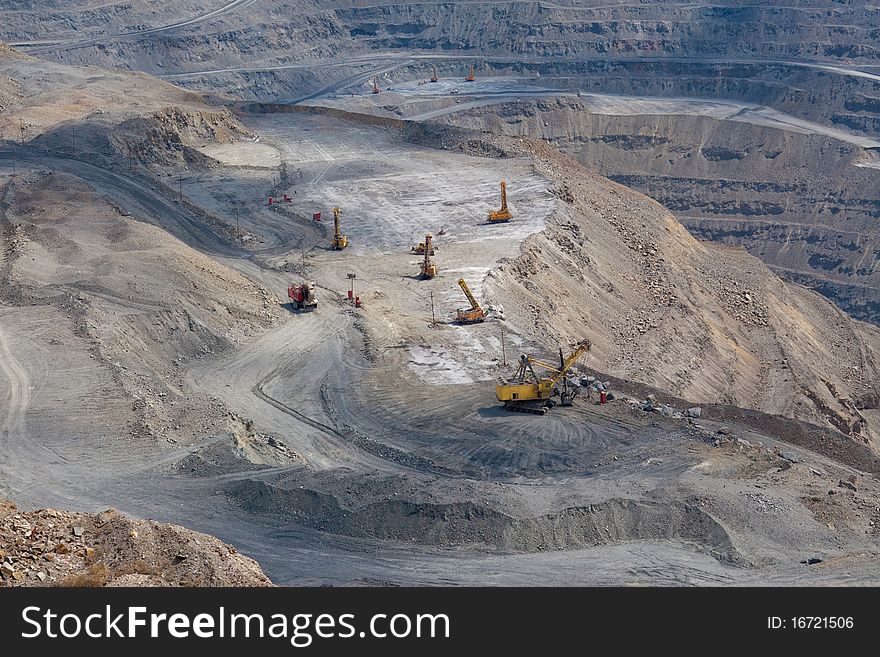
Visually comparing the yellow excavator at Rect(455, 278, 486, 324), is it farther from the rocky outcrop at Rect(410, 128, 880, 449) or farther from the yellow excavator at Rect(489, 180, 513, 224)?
the yellow excavator at Rect(489, 180, 513, 224)

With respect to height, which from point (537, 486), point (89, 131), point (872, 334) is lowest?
point (872, 334)

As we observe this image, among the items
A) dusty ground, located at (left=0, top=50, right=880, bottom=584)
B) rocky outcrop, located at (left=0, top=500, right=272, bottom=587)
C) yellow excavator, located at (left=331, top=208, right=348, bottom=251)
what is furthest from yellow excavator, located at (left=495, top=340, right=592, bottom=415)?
yellow excavator, located at (left=331, top=208, right=348, bottom=251)

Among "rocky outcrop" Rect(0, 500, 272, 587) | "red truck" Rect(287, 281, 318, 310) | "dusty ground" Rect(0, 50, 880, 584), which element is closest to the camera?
"rocky outcrop" Rect(0, 500, 272, 587)

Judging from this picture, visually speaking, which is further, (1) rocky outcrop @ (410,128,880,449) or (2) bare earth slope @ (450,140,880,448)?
(2) bare earth slope @ (450,140,880,448)

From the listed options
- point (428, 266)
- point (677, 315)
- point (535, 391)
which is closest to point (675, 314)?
point (677, 315)

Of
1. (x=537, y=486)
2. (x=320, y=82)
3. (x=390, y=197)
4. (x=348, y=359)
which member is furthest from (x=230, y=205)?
(x=320, y=82)

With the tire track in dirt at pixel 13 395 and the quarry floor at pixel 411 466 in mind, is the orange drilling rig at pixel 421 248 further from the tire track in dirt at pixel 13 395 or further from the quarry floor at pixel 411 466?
the tire track in dirt at pixel 13 395

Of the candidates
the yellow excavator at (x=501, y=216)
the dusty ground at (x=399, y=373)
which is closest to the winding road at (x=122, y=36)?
the dusty ground at (x=399, y=373)

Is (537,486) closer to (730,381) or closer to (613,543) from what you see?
(613,543)
